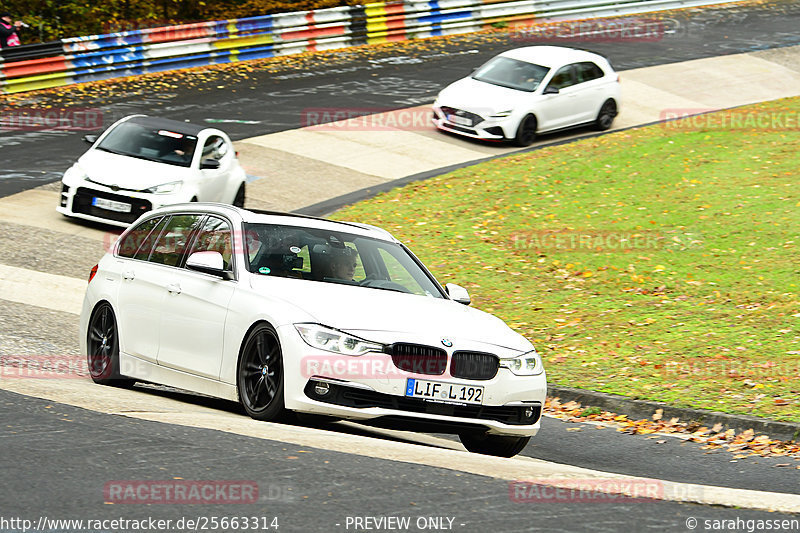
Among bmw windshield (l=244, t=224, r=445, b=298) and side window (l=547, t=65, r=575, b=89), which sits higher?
bmw windshield (l=244, t=224, r=445, b=298)

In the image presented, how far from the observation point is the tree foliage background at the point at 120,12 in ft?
99.1

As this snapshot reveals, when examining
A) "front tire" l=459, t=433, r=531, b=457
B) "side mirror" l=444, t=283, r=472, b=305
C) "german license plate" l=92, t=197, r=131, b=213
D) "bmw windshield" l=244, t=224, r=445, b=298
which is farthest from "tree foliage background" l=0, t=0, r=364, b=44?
"front tire" l=459, t=433, r=531, b=457

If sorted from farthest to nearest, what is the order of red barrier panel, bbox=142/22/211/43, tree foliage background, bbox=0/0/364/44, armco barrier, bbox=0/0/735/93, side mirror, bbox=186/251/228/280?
tree foliage background, bbox=0/0/364/44
red barrier panel, bbox=142/22/211/43
armco barrier, bbox=0/0/735/93
side mirror, bbox=186/251/228/280

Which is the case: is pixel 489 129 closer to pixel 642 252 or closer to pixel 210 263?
pixel 642 252

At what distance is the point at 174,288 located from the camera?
29.6 ft

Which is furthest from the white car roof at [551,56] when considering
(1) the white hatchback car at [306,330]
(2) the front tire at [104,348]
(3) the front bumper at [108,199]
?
(2) the front tire at [104,348]

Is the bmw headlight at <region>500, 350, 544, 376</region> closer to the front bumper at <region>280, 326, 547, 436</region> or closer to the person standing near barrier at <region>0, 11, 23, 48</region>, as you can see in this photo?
the front bumper at <region>280, 326, 547, 436</region>

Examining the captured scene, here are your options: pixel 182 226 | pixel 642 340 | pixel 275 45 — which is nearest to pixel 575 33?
pixel 275 45

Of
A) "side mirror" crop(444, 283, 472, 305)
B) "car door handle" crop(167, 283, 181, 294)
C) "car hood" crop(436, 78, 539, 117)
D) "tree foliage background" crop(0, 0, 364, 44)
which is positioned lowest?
"car hood" crop(436, 78, 539, 117)

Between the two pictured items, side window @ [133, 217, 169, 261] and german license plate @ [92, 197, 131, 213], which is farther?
german license plate @ [92, 197, 131, 213]

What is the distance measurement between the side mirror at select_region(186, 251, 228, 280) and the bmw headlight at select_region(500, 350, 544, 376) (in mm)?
2113

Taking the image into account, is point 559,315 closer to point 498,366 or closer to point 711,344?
point 711,344

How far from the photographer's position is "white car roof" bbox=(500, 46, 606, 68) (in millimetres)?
25406

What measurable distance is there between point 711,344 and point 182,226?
557 centimetres
